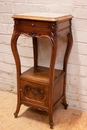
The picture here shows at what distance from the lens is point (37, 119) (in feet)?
5.88

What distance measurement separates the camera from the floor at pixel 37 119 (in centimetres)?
169

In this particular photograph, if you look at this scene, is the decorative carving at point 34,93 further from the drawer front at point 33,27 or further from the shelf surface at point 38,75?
the drawer front at point 33,27

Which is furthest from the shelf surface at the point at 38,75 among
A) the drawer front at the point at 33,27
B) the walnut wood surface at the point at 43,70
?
the drawer front at the point at 33,27

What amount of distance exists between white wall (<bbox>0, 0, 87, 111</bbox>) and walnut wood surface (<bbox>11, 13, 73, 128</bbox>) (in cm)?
8

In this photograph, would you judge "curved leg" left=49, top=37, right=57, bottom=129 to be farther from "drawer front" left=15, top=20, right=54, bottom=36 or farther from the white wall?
the white wall

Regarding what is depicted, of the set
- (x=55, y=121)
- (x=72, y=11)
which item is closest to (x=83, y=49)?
(x=72, y=11)

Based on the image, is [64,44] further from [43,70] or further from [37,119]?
[37,119]

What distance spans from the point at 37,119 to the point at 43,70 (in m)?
0.46

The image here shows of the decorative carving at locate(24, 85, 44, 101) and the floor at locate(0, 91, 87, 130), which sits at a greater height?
the decorative carving at locate(24, 85, 44, 101)

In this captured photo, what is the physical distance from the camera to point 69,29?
168 cm

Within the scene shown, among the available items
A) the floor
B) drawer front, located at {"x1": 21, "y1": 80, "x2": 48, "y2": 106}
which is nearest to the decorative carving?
drawer front, located at {"x1": 21, "y1": 80, "x2": 48, "y2": 106}

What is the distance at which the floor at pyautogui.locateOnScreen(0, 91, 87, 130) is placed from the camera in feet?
5.54

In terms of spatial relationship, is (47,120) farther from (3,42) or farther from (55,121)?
(3,42)

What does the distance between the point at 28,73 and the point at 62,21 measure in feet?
1.81
